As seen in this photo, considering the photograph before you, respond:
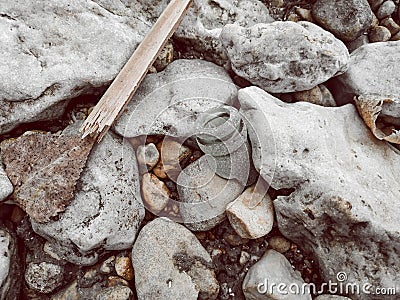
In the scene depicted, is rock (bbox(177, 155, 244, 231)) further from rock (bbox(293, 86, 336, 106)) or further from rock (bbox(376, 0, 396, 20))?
rock (bbox(376, 0, 396, 20))

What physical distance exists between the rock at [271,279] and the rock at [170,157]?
0.81 meters

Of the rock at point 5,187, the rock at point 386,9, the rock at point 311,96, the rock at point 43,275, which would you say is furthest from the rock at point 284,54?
the rock at point 43,275

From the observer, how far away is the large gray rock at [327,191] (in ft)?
9.04

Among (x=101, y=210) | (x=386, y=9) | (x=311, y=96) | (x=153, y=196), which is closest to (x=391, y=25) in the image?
(x=386, y=9)

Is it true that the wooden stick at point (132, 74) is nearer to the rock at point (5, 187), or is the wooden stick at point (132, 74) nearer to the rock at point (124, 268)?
the rock at point (5, 187)

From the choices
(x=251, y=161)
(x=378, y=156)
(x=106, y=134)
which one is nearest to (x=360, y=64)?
(x=378, y=156)

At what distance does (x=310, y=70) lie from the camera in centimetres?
301

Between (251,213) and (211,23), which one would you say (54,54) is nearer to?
(211,23)

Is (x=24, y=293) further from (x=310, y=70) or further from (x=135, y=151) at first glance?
(x=310, y=70)

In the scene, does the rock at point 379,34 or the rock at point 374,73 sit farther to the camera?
the rock at point 379,34

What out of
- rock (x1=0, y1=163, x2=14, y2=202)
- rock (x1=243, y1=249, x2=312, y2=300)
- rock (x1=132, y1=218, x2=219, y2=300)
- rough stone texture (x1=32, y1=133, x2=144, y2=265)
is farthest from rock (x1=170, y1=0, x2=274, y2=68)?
rock (x1=0, y1=163, x2=14, y2=202)

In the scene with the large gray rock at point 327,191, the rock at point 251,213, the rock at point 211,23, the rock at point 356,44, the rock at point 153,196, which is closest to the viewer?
the large gray rock at point 327,191

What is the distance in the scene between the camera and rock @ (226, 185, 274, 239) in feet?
9.38

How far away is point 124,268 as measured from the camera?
2.95 m
